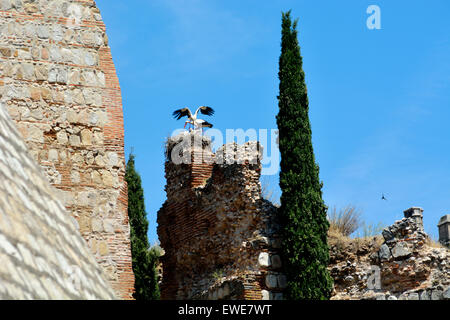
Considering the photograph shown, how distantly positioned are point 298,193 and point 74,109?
9397 millimetres

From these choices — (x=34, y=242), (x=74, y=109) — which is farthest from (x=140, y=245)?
(x=34, y=242)

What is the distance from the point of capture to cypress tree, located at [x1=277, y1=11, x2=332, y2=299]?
716 inches

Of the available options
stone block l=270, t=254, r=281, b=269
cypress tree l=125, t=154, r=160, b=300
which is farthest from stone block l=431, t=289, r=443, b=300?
cypress tree l=125, t=154, r=160, b=300

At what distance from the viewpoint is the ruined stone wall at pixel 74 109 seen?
33.6 feet

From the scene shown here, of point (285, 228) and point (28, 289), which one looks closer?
point (28, 289)

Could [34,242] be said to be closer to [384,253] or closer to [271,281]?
[271,281]

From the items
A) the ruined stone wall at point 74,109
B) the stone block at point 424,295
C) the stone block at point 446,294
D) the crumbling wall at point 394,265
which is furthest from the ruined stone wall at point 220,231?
the ruined stone wall at point 74,109

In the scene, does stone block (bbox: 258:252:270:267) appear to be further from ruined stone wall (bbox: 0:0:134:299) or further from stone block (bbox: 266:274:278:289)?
ruined stone wall (bbox: 0:0:134:299)

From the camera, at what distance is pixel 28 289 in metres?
4.27

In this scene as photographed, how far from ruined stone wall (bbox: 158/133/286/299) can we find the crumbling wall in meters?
2.05
